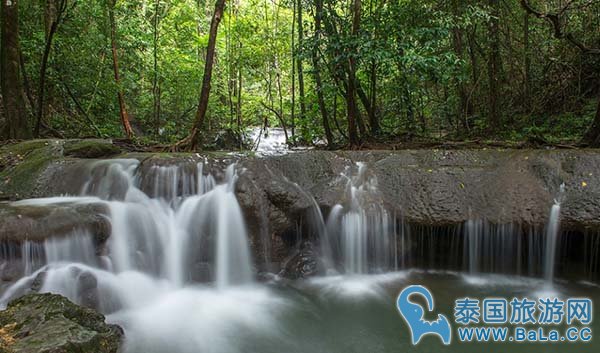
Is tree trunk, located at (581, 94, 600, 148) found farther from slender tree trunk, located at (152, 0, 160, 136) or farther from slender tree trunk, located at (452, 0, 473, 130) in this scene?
slender tree trunk, located at (152, 0, 160, 136)

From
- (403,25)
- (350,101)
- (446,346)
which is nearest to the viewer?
(446,346)

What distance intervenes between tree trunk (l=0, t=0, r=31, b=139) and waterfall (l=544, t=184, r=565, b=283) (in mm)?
9139

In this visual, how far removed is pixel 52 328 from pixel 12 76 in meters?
6.17

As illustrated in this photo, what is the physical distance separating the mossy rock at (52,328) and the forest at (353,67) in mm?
4513

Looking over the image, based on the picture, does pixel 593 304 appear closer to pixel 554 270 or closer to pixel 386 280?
pixel 554 270

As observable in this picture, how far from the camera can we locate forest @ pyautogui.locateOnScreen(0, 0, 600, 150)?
23.4 ft

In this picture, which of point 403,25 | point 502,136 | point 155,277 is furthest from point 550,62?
point 155,277

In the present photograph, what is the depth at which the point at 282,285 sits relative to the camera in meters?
5.32

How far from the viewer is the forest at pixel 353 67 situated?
7129 mm

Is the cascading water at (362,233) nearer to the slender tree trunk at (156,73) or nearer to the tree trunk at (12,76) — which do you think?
the tree trunk at (12,76)

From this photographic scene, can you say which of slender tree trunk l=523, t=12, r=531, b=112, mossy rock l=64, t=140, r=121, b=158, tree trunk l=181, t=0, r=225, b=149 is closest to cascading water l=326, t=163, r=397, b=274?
tree trunk l=181, t=0, r=225, b=149

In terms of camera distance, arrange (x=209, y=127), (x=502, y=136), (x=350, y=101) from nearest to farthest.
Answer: (x=350, y=101) < (x=502, y=136) < (x=209, y=127)

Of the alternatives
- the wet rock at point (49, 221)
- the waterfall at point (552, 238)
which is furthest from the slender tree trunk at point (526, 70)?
the wet rock at point (49, 221)

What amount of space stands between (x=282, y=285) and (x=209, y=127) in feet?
31.8
